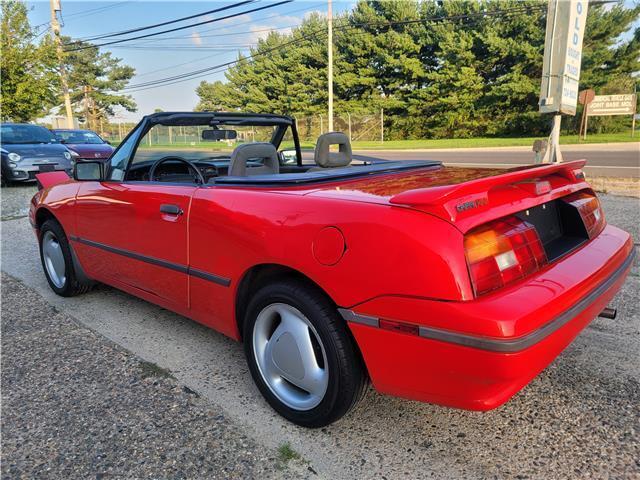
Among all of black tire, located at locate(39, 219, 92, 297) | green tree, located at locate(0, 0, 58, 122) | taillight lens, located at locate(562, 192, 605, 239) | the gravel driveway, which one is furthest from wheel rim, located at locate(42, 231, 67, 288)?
green tree, located at locate(0, 0, 58, 122)

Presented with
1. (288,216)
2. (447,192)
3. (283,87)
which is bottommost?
(288,216)

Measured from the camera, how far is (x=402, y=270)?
1656mm

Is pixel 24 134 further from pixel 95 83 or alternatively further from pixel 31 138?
pixel 95 83

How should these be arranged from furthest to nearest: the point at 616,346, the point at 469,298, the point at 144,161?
the point at 144,161 → the point at 616,346 → the point at 469,298

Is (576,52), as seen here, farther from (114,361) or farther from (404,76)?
(404,76)

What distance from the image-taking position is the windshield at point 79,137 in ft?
48.1

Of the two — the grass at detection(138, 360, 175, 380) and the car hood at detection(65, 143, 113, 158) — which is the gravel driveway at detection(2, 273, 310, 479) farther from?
the car hood at detection(65, 143, 113, 158)

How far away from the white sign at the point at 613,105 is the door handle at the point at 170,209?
92.3 ft

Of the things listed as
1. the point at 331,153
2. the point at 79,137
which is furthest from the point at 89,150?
the point at 331,153

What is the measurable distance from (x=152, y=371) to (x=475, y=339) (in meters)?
1.89

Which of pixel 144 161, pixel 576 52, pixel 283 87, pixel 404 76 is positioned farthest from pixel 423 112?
pixel 144 161

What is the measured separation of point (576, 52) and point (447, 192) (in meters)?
7.41

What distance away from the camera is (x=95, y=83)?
51.5 metres

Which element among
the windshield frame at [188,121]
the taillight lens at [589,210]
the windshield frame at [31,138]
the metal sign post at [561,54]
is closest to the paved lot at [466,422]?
the taillight lens at [589,210]
